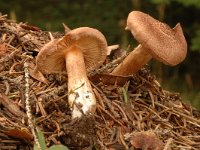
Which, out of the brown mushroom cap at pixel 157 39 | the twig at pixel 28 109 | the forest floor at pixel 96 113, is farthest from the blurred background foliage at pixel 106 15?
the twig at pixel 28 109

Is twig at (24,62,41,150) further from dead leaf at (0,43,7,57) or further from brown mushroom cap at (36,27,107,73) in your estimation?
dead leaf at (0,43,7,57)

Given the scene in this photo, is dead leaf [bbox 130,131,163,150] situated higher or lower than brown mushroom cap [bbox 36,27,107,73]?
lower

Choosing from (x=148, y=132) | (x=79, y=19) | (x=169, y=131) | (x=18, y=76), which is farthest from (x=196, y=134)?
(x=79, y=19)

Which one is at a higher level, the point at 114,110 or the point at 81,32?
the point at 81,32

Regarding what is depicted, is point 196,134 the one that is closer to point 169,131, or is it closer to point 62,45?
point 169,131

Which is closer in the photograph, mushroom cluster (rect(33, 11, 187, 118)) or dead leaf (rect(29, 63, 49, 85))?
mushroom cluster (rect(33, 11, 187, 118))

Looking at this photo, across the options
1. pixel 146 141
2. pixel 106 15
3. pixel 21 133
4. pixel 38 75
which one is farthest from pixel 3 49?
pixel 106 15

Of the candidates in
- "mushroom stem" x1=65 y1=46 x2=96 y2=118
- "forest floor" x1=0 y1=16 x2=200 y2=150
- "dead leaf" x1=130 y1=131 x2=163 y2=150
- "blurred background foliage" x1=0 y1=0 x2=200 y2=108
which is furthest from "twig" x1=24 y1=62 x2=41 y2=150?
"blurred background foliage" x1=0 y1=0 x2=200 y2=108
